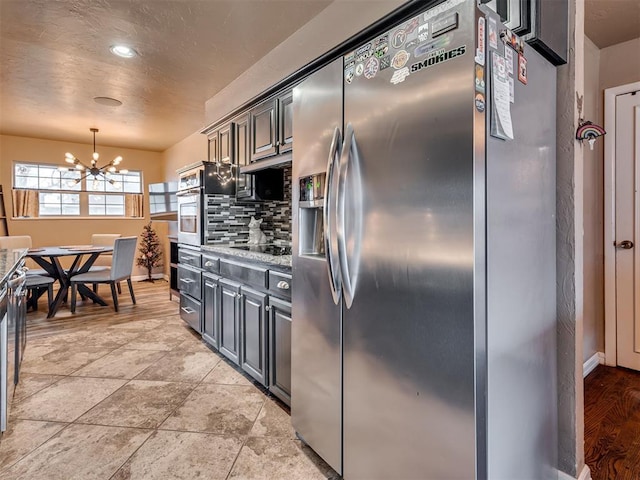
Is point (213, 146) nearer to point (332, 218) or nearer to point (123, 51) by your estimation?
point (123, 51)

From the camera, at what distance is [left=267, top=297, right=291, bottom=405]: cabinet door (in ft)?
6.87

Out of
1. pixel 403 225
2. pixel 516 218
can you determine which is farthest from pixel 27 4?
pixel 516 218

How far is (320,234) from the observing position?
1.83 meters

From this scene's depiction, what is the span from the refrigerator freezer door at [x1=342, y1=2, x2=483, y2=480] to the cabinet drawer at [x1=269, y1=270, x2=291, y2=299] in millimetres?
667

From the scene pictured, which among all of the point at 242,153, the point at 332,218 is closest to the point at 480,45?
the point at 332,218

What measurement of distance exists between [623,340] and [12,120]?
764cm

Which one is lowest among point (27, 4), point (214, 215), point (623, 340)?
point (623, 340)

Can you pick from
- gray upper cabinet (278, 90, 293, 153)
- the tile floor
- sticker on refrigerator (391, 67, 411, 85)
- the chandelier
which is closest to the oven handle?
gray upper cabinet (278, 90, 293, 153)

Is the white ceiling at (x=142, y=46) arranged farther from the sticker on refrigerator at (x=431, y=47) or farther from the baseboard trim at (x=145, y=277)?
the baseboard trim at (x=145, y=277)

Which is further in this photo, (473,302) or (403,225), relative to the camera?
(403,225)

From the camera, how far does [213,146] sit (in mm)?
3881

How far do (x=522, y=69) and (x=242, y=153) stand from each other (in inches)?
99.2

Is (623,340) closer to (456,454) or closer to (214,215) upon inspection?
(456,454)

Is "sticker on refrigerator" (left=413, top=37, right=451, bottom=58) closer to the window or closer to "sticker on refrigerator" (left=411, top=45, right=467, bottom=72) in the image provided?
"sticker on refrigerator" (left=411, top=45, right=467, bottom=72)
